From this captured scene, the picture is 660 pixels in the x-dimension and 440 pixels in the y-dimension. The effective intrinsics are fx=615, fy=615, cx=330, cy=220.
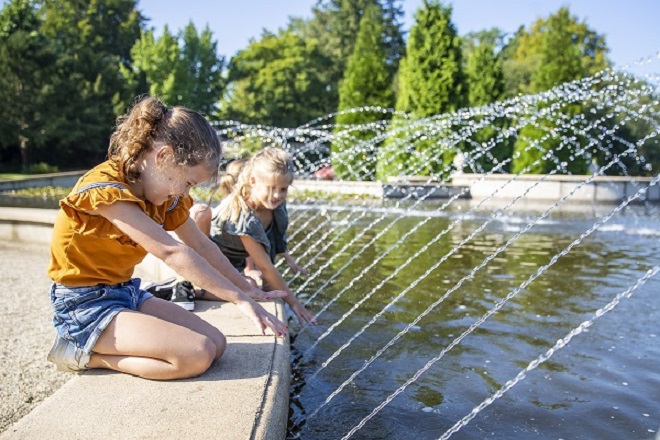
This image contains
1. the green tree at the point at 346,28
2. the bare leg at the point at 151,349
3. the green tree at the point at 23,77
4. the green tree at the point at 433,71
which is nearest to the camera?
the bare leg at the point at 151,349

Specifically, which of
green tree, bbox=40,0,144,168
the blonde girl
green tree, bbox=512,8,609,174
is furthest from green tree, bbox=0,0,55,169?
the blonde girl

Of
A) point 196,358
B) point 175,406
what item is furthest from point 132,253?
point 175,406

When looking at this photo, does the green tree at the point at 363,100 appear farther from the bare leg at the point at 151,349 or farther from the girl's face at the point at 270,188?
the bare leg at the point at 151,349

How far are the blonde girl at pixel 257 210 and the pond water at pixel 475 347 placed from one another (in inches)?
22.0

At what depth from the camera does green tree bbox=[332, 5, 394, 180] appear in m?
22.7

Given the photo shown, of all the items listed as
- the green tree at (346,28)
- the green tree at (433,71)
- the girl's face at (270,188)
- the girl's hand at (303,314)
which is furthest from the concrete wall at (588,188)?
the green tree at (346,28)

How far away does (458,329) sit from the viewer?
4594 millimetres

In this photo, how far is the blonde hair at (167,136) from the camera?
2.41 meters

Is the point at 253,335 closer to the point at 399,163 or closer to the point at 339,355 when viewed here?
the point at 339,355

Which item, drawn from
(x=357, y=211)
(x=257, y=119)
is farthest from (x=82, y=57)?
(x=357, y=211)

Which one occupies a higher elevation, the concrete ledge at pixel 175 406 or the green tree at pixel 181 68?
the green tree at pixel 181 68

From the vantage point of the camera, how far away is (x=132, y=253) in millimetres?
2584

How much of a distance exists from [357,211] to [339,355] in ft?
32.9

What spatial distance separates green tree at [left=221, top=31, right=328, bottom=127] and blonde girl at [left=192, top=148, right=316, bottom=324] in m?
36.3
